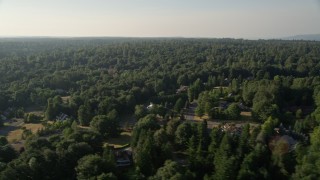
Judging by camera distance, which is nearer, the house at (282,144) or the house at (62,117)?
the house at (282,144)

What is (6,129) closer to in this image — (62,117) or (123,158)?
(62,117)

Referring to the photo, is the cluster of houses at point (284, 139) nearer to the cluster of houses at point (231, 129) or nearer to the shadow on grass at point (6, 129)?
the cluster of houses at point (231, 129)

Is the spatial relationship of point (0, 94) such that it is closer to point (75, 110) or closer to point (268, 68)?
point (75, 110)

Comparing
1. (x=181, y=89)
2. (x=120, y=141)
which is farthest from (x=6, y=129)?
(x=181, y=89)

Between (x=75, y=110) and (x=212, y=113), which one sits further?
(x=75, y=110)

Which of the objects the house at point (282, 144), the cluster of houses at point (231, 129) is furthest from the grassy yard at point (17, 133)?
the house at point (282, 144)

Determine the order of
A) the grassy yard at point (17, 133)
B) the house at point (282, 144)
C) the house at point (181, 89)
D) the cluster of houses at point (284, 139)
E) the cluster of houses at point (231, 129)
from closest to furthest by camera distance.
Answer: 1. the house at point (282, 144)
2. the cluster of houses at point (284, 139)
3. the cluster of houses at point (231, 129)
4. the grassy yard at point (17, 133)
5. the house at point (181, 89)

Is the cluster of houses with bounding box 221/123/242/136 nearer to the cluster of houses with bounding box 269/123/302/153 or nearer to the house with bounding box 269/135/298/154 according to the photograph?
the cluster of houses with bounding box 269/123/302/153

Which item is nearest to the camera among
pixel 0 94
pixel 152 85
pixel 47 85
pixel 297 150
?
pixel 297 150

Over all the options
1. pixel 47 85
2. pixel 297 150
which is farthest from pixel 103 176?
pixel 47 85

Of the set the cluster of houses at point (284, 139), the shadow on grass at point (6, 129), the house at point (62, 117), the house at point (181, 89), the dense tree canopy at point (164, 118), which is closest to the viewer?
the dense tree canopy at point (164, 118)

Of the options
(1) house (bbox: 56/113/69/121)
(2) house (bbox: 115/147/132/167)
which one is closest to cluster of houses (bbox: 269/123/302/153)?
(2) house (bbox: 115/147/132/167)
